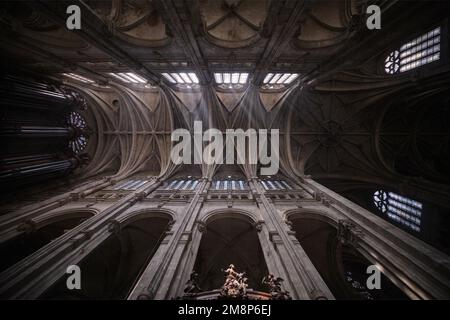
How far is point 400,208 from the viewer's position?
599 inches

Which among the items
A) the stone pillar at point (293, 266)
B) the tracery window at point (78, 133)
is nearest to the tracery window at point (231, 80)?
the stone pillar at point (293, 266)

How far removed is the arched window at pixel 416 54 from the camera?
1174cm

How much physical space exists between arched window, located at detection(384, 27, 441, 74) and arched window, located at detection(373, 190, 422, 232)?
9.39 meters

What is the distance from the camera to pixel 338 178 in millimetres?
17953

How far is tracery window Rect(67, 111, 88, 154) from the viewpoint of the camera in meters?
16.1

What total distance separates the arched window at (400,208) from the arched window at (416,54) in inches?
370

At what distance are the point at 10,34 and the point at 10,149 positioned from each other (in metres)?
7.22

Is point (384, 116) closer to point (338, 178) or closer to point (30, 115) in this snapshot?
point (338, 178)

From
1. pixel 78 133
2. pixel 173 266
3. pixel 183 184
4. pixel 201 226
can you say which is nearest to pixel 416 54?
pixel 201 226

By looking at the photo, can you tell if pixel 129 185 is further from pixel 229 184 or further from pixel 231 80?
pixel 231 80

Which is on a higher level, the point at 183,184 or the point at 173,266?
the point at 183,184

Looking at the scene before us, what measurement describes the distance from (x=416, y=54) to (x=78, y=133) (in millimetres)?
25126

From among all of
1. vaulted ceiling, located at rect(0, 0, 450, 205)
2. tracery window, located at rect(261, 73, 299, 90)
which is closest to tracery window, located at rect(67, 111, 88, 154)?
vaulted ceiling, located at rect(0, 0, 450, 205)

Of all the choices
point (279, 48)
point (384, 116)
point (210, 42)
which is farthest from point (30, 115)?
point (384, 116)
